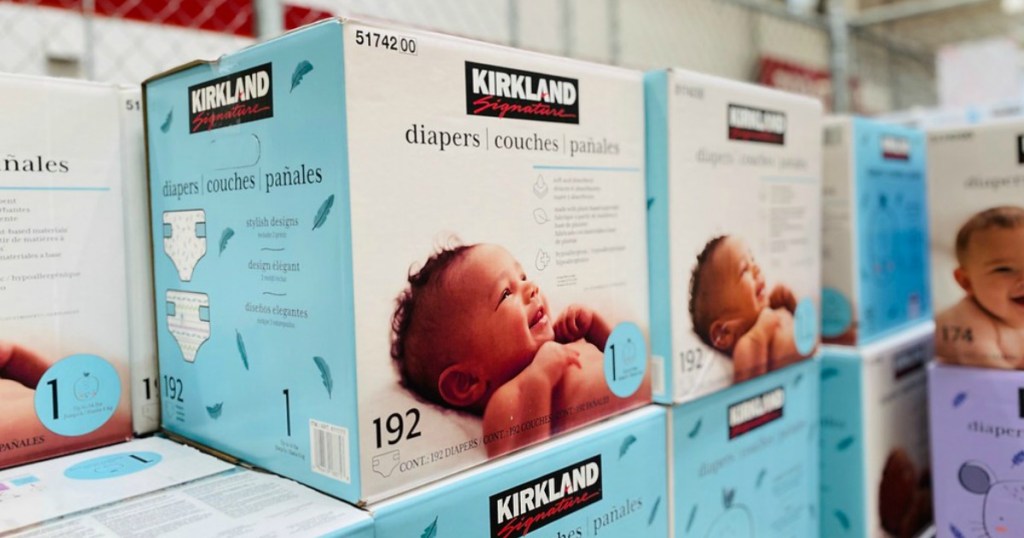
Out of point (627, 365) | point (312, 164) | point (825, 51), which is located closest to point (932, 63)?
point (825, 51)

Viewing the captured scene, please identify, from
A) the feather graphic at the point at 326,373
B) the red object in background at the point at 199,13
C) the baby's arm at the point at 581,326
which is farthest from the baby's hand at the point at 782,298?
the red object in background at the point at 199,13

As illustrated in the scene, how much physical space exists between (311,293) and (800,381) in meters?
0.79

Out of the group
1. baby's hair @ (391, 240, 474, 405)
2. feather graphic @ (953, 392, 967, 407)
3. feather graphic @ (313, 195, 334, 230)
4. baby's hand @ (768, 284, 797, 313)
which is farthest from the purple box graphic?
feather graphic @ (313, 195, 334, 230)

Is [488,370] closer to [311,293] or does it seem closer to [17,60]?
[311,293]

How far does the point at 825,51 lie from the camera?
15.6 ft

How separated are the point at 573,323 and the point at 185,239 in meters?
0.42
